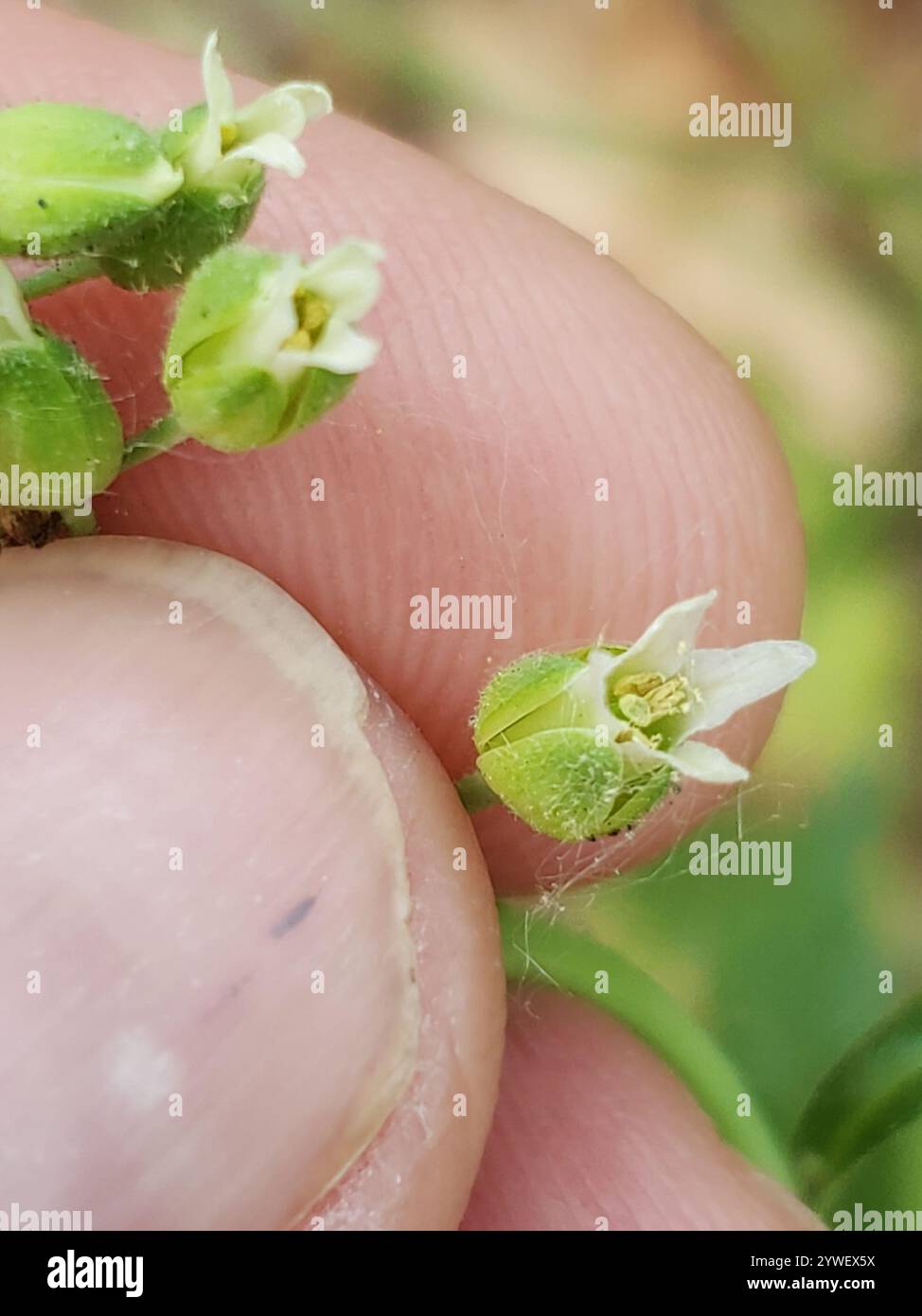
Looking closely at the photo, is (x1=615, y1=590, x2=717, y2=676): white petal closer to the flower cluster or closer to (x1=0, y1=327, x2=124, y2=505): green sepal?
the flower cluster

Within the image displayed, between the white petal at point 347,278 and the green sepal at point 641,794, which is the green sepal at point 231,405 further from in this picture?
the green sepal at point 641,794

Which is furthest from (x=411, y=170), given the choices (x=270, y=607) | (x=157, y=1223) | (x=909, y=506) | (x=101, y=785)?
(x=157, y=1223)

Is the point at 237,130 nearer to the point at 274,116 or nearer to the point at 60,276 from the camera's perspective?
the point at 274,116

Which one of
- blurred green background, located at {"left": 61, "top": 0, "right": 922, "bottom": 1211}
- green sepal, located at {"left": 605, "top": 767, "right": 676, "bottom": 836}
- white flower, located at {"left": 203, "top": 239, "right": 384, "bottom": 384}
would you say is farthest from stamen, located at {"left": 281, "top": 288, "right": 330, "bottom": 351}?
blurred green background, located at {"left": 61, "top": 0, "right": 922, "bottom": 1211}

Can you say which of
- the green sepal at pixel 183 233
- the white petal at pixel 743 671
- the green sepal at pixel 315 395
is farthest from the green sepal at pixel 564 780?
the green sepal at pixel 183 233

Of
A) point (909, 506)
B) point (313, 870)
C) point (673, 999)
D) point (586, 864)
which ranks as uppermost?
point (909, 506)

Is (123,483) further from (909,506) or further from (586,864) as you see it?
(909,506)
